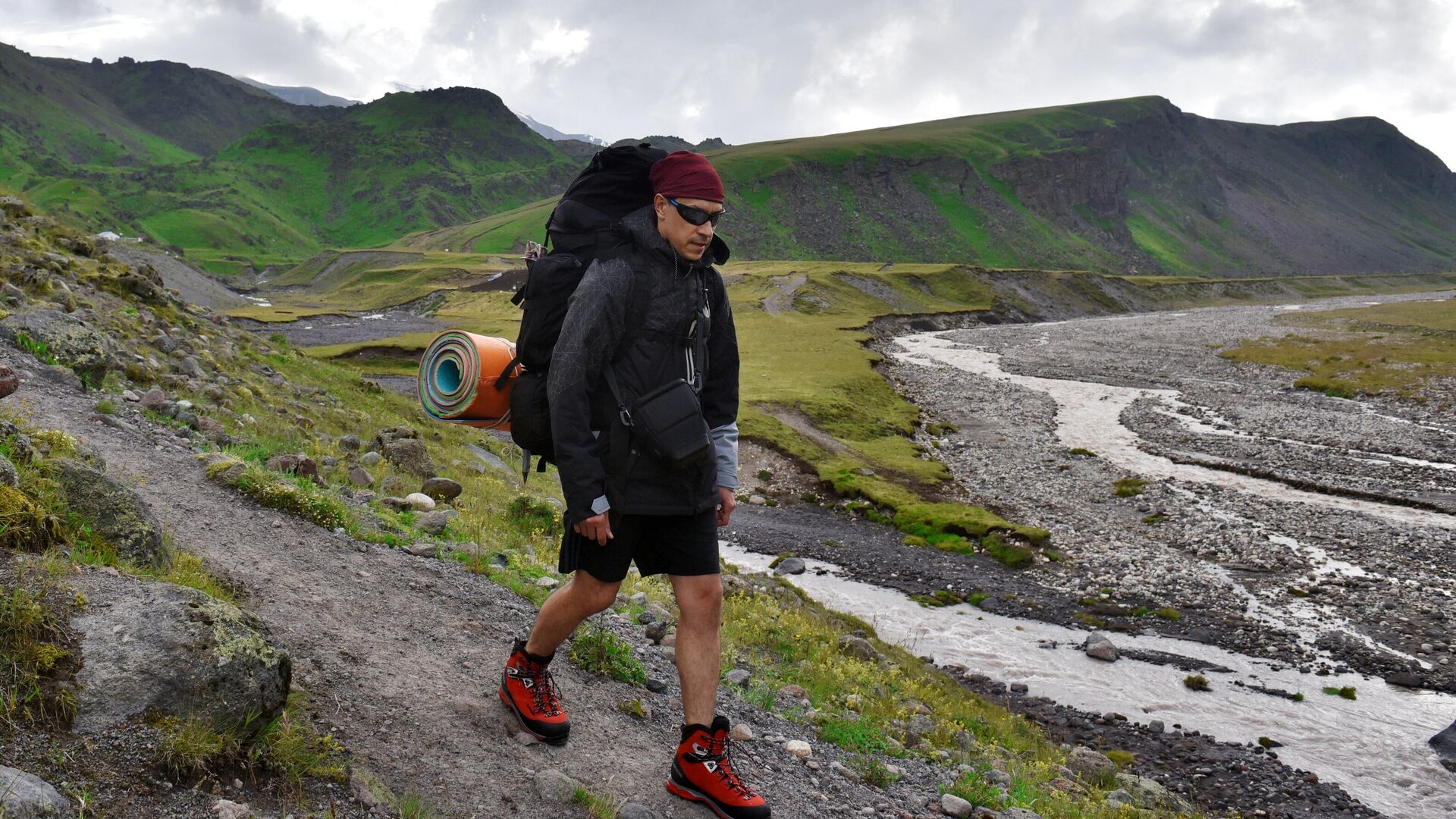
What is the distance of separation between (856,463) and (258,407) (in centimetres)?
2715

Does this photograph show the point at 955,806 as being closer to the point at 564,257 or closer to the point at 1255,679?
the point at 564,257

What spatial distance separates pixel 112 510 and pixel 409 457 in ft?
36.9

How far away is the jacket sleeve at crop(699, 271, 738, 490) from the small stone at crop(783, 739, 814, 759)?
3084mm

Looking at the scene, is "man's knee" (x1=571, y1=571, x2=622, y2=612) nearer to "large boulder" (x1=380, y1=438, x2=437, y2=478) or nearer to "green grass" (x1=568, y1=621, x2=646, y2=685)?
"green grass" (x1=568, y1=621, x2=646, y2=685)

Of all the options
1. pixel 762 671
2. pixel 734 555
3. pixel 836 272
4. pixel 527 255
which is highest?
pixel 836 272

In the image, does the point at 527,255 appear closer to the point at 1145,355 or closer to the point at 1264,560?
the point at 1264,560

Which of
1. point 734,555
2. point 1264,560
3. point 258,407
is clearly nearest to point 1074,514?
point 1264,560

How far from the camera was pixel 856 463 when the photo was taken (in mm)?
39406

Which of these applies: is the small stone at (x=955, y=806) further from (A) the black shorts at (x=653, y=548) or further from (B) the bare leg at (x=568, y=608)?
(B) the bare leg at (x=568, y=608)

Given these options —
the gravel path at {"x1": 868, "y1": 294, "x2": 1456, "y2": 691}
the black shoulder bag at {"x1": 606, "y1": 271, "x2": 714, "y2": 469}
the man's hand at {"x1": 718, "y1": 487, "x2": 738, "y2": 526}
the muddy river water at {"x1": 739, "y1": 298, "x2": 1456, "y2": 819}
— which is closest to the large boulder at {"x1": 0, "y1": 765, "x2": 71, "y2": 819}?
the black shoulder bag at {"x1": 606, "y1": 271, "x2": 714, "y2": 469}


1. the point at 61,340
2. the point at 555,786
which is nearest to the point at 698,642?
the point at 555,786

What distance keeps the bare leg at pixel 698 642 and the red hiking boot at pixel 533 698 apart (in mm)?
1034

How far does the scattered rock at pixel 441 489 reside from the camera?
49.8 ft

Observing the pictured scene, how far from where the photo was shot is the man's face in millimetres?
5598
